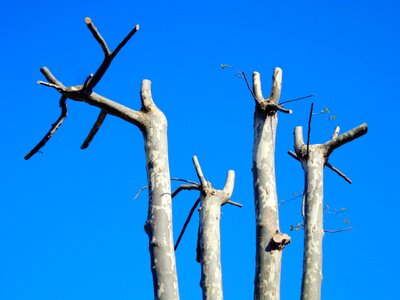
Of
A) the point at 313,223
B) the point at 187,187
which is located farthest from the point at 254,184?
the point at 187,187

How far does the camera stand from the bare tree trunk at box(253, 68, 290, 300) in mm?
5590

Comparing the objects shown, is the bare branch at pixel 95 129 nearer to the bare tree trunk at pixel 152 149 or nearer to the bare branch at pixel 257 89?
the bare tree trunk at pixel 152 149

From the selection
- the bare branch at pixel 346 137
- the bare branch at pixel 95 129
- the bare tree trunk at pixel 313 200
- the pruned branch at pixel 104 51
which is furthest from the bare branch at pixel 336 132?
the pruned branch at pixel 104 51

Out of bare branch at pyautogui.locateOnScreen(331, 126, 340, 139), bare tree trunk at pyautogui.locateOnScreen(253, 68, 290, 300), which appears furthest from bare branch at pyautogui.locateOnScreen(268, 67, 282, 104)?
bare branch at pyautogui.locateOnScreen(331, 126, 340, 139)

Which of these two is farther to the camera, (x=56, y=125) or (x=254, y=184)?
(x=254, y=184)

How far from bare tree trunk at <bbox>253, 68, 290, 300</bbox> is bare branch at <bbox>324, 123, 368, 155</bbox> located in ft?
4.12

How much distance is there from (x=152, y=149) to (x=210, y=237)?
8.06 feet

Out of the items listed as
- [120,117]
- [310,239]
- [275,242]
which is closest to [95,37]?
[120,117]

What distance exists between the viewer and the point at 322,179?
7270 millimetres

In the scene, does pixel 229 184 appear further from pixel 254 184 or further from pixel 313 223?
pixel 254 184

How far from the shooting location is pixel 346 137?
722 cm

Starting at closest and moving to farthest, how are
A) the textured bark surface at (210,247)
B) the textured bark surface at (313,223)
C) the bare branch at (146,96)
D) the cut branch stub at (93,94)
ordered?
the cut branch stub at (93,94) → the bare branch at (146,96) → the textured bark surface at (313,223) → the textured bark surface at (210,247)

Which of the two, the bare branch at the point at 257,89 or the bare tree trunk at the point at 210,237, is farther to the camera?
the bare tree trunk at the point at 210,237

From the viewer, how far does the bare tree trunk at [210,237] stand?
23.8ft
